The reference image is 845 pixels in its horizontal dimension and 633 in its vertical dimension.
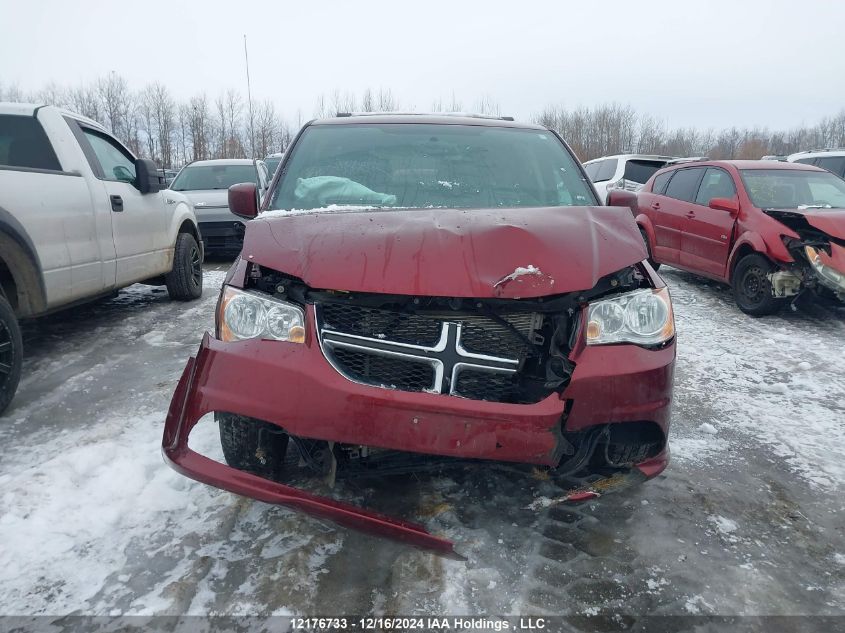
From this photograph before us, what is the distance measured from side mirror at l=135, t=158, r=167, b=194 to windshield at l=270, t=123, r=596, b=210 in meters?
2.48

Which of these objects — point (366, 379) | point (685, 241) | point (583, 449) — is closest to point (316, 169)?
point (366, 379)

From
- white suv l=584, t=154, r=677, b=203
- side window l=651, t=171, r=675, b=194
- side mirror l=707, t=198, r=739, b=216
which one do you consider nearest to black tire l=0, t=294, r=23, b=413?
side mirror l=707, t=198, r=739, b=216

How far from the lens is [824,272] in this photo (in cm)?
577

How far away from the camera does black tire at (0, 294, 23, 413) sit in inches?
132

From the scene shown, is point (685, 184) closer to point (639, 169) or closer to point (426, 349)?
point (639, 169)

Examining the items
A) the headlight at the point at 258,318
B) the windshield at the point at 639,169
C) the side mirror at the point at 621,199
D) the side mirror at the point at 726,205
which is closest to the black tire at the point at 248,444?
the headlight at the point at 258,318

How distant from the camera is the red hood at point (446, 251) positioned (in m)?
2.13

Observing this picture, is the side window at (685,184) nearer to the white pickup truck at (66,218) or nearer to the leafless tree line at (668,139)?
the white pickup truck at (66,218)

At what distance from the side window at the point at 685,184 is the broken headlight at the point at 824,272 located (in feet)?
6.72

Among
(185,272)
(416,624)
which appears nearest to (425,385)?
(416,624)

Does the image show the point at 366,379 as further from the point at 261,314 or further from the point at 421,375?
the point at 261,314

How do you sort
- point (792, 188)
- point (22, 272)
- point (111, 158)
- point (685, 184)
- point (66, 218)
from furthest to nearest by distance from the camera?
point (685, 184) < point (792, 188) < point (111, 158) < point (66, 218) < point (22, 272)

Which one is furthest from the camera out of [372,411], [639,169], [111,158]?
[639,169]

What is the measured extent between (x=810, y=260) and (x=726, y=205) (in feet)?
3.90
